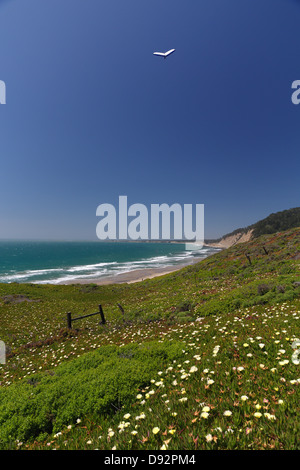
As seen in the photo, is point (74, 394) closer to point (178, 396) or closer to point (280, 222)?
point (178, 396)

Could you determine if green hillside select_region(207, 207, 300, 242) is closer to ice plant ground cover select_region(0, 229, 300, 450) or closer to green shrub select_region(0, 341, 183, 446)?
ice plant ground cover select_region(0, 229, 300, 450)

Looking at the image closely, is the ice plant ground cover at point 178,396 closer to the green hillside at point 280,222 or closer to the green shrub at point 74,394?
the green shrub at point 74,394

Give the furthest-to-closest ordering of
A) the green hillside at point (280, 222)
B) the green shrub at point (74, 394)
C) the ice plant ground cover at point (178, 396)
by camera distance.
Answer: the green hillside at point (280, 222) → the green shrub at point (74, 394) → the ice plant ground cover at point (178, 396)

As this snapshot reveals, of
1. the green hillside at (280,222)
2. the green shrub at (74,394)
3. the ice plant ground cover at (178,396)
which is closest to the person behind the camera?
the ice plant ground cover at (178,396)

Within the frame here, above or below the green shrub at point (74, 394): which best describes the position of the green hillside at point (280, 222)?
above

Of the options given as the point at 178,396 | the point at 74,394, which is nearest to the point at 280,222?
the point at 178,396

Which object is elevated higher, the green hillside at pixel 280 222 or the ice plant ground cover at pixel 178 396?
the green hillside at pixel 280 222

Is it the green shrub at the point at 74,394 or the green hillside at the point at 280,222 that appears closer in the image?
the green shrub at the point at 74,394

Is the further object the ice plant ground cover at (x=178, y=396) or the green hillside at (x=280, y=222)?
the green hillside at (x=280, y=222)

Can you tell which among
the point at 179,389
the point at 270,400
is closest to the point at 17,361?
the point at 179,389

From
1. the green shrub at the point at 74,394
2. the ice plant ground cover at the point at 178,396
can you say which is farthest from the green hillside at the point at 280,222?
the green shrub at the point at 74,394
